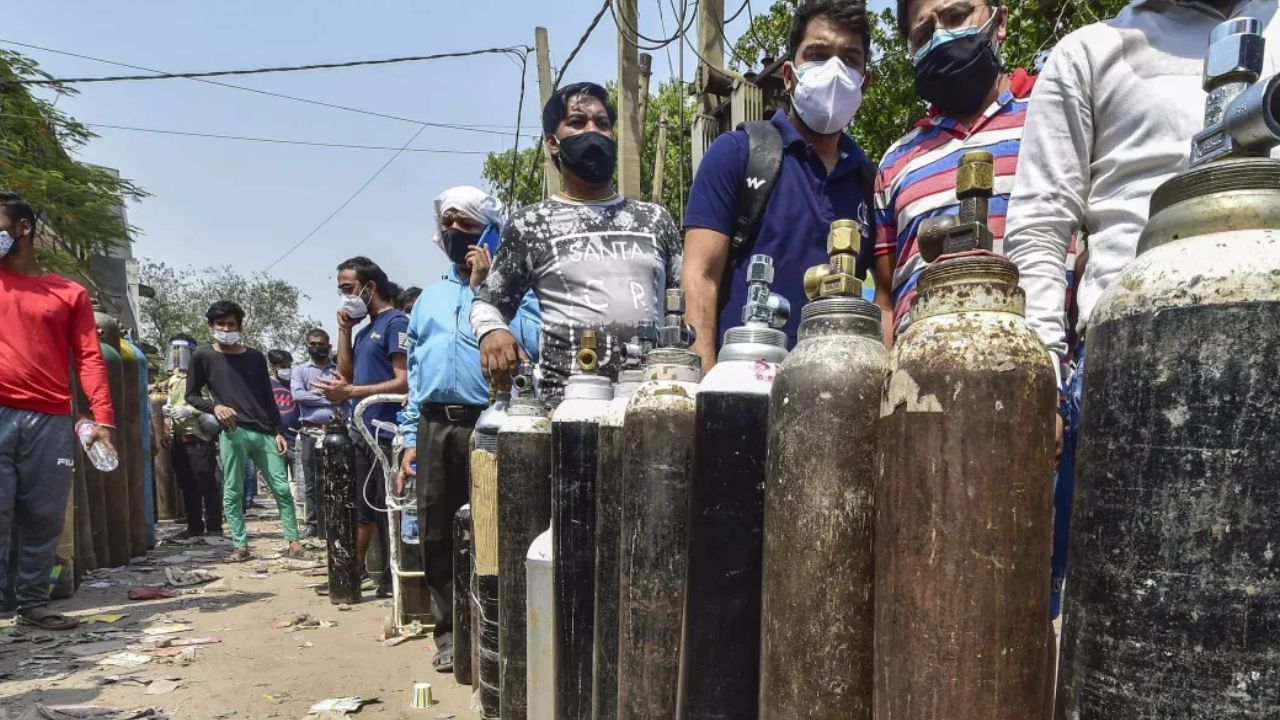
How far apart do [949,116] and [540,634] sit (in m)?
1.87

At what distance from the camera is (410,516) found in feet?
14.8

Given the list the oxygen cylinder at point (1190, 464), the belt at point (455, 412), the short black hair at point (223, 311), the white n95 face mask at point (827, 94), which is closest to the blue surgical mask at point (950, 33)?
the white n95 face mask at point (827, 94)

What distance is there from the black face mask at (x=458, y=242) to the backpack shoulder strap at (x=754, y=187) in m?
1.93

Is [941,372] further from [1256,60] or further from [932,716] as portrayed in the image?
[1256,60]

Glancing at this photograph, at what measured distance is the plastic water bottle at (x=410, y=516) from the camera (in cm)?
449

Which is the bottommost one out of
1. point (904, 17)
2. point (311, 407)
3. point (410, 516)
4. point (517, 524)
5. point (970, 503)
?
point (311, 407)

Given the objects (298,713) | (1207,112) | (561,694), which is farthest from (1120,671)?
(298,713)

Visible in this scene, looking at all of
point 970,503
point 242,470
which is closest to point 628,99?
point 242,470

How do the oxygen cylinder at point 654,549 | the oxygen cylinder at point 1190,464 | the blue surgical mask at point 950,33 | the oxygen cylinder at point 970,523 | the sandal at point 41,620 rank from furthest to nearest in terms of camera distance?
the sandal at point 41,620 < the blue surgical mask at point 950,33 < the oxygen cylinder at point 654,549 < the oxygen cylinder at point 970,523 < the oxygen cylinder at point 1190,464

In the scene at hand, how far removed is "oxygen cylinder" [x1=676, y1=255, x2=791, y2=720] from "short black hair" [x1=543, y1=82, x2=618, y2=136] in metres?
2.09

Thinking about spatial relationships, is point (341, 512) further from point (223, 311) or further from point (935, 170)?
point (935, 170)

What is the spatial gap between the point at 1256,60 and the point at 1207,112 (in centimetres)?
7

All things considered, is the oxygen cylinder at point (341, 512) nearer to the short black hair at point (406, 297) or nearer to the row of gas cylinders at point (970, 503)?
the short black hair at point (406, 297)

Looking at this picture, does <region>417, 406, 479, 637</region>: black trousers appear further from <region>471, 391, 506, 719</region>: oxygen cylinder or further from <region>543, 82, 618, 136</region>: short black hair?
<region>543, 82, 618, 136</region>: short black hair
